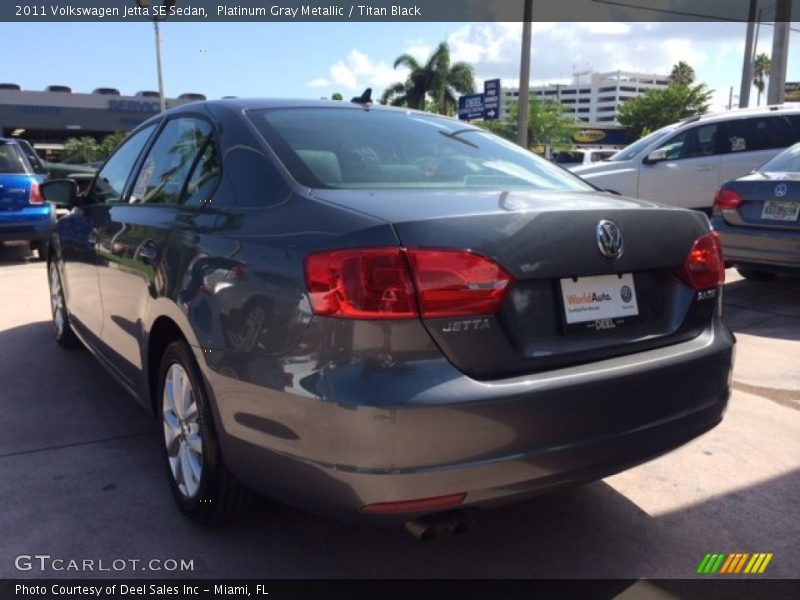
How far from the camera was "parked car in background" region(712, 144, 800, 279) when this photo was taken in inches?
251

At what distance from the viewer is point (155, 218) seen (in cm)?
329

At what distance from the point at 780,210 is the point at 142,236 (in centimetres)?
544

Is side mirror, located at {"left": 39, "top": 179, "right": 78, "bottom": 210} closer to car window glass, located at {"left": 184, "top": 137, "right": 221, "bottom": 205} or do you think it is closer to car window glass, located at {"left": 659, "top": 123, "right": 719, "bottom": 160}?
car window glass, located at {"left": 184, "top": 137, "right": 221, "bottom": 205}

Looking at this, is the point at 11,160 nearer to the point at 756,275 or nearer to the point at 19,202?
the point at 19,202

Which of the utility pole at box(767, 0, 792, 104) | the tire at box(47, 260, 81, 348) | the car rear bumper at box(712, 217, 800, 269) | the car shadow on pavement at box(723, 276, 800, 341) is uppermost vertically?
the utility pole at box(767, 0, 792, 104)

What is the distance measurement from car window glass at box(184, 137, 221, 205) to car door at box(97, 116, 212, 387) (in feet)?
0.15

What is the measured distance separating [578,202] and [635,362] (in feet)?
1.89

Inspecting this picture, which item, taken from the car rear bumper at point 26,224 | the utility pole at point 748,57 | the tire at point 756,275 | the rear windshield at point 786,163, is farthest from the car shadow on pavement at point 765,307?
the utility pole at point 748,57

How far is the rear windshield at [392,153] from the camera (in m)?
2.76

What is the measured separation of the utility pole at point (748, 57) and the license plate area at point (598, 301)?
65.2ft

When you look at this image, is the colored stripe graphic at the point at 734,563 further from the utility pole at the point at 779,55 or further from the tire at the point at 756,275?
the utility pole at the point at 779,55

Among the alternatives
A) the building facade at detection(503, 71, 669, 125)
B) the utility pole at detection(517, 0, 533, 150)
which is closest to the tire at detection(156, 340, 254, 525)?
the utility pole at detection(517, 0, 533, 150)

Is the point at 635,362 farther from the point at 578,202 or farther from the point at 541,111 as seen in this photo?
the point at 541,111

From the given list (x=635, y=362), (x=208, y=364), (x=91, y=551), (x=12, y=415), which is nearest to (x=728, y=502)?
(x=635, y=362)
